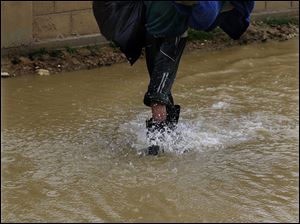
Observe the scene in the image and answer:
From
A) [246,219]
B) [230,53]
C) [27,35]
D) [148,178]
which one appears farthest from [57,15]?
[246,219]

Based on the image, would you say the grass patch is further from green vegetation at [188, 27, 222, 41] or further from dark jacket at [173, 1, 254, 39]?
dark jacket at [173, 1, 254, 39]

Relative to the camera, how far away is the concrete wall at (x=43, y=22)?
7.56 m

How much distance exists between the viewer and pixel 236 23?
5.25m

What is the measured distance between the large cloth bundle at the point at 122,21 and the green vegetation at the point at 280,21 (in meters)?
5.11

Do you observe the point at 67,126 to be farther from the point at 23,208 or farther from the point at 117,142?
the point at 23,208

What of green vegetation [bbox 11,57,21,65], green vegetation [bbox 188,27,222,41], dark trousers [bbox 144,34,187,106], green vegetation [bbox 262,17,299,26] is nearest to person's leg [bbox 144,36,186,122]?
dark trousers [bbox 144,34,187,106]

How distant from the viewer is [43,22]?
7.90m

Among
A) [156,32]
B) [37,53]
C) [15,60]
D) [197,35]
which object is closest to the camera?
[156,32]

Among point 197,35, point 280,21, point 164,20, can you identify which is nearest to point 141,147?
point 164,20

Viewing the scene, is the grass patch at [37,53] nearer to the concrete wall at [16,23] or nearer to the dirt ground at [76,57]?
the dirt ground at [76,57]

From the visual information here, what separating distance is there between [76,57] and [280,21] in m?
3.65

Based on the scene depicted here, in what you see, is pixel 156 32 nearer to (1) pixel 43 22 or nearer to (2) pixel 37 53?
(2) pixel 37 53

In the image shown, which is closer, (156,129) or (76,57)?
(156,129)

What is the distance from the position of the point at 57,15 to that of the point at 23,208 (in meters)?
4.02
